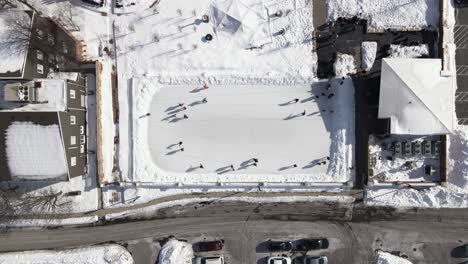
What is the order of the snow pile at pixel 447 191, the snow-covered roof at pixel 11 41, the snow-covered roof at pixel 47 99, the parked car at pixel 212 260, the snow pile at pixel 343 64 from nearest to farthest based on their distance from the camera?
the snow-covered roof at pixel 11 41, the snow-covered roof at pixel 47 99, the snow pile at pixel 447 191, the snow pile at pixel 343 64, the parked car at pixel 212 260

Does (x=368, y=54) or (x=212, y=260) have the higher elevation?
(x=368, y=54)

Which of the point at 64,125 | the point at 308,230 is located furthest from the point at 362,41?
the point at 64,125

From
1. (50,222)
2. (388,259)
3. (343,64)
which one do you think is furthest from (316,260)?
(50,222)

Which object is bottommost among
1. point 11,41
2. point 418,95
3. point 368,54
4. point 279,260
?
point 279,260

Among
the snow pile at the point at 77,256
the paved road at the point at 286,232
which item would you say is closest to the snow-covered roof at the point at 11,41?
the paved road at the point at 286,232

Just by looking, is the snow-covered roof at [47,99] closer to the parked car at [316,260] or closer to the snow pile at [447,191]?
the parked car at [316,260]

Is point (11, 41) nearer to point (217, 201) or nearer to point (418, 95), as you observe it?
point (217, 201)
